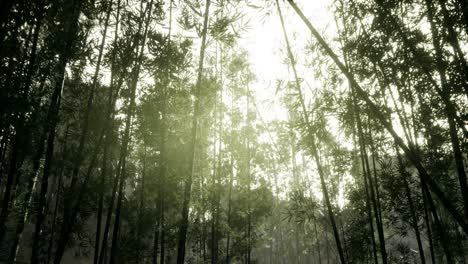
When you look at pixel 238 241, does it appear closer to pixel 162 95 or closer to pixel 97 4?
pixel 162 95

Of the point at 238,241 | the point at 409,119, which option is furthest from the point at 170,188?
the point at 409,119

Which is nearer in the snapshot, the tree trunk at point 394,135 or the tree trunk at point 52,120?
the tree trunk at point 394,135

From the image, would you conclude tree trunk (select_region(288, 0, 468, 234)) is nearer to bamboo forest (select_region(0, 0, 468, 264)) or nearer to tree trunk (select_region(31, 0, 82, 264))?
bamboo forest (select_region(0, 0, 468, 264))

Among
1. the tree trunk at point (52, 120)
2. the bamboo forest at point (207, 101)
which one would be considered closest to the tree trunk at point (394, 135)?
the bamboo forest at point (207, 101)

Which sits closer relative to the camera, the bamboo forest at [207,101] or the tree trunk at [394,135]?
the tree trunk at [394,135]

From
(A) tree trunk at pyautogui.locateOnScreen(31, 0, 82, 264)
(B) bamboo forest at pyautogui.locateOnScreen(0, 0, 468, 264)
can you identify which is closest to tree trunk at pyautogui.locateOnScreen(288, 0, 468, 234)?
(B) bamboo forest at pyautogui.locateOnScreen(0, 0, 468, 264)

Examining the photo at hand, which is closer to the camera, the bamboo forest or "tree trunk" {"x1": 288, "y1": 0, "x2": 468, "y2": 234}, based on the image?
"tree trunk" {"x1": 288, "y1": 0, "x2": 468, "y2": 234}

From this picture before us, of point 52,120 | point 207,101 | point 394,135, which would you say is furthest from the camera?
point 207,101

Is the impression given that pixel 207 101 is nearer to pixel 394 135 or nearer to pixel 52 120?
pixel 52 120

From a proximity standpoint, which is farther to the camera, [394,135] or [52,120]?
[52,120]

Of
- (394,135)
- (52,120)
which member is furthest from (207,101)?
(394,135)

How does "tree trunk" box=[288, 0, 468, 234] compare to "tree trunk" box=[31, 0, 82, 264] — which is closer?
"tree trunk" box=[288, 0, 468, 234]

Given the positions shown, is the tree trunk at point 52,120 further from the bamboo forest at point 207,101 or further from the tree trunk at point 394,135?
the tree trunk at point 394,135

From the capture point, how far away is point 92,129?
885 centimetres
